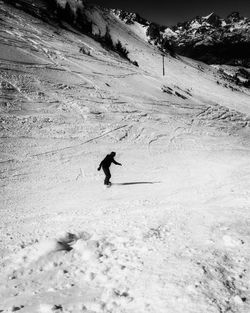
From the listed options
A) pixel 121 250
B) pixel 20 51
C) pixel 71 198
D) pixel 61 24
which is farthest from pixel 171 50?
pixel 121 250

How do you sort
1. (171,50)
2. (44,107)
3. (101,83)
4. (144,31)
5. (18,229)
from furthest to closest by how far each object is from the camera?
(144,31), (171,50), (101,83), (44,107), (18,229)

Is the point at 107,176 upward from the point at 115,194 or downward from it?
upward

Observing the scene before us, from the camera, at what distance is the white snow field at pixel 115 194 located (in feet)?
17.4

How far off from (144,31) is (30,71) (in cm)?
8700

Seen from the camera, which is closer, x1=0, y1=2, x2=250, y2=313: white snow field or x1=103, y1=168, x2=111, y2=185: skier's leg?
x1=0, y1=2, x2=250, y2=313: white snow field

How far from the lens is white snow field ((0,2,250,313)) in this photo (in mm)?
5301

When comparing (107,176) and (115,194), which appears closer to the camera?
(115,194)

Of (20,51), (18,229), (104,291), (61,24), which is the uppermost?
(61,24)

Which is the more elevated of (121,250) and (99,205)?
(121,250)

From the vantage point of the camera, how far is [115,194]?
1240cm

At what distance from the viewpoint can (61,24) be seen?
5797 centimetres

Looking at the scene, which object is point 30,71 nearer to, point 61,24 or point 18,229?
point 18,229

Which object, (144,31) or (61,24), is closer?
(61,24)

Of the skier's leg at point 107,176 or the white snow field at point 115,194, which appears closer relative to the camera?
the white snow field at point 115,194
